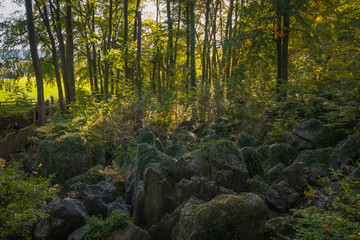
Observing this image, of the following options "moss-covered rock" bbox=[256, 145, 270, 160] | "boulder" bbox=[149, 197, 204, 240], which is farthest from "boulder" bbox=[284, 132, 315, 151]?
"boulder" bbox=[149, 197, 204, 240]

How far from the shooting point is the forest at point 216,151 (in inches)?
159

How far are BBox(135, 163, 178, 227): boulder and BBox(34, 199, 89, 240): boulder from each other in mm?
1406

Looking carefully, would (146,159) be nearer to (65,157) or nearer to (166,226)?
(166,226)

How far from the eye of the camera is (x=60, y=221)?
5.64 metres

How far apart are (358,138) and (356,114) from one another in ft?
1.98

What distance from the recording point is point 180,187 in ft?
18.1

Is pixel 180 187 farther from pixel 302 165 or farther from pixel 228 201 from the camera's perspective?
pixel 302 165

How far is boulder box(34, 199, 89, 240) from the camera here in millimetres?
5488

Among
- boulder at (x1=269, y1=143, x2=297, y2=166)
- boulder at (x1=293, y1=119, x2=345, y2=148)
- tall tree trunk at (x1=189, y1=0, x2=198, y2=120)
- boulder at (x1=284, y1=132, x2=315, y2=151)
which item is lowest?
boulder at (x1=269, y1=143, x2=297, y2=166)

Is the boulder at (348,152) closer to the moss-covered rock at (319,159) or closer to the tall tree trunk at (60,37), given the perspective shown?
the moss-covered rock at (319,159)

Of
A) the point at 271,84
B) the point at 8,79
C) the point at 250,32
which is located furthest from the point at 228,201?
the point at 8,79

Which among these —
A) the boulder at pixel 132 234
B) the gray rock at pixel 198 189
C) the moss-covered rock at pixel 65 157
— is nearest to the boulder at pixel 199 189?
the gray rock at pixel 198 189

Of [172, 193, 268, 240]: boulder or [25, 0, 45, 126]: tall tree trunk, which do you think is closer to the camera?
[172, 193, 268, 240]: boulder

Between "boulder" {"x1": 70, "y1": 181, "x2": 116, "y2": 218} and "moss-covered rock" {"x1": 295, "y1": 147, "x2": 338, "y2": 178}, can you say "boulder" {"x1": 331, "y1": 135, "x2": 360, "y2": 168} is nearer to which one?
"moss-covered rock" {"x1": 295, "y1": 147, "x2": 338, "y2": 178}
